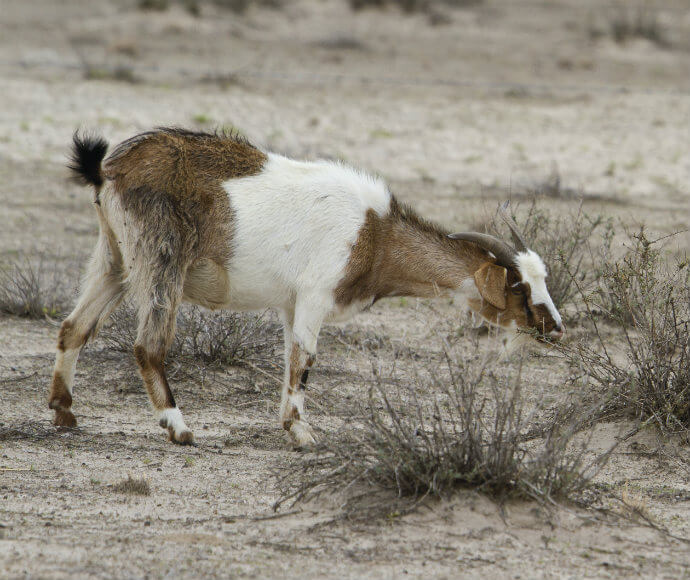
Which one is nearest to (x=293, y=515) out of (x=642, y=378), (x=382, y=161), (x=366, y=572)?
(x=366, y=572)

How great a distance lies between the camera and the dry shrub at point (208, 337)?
7.47 meters

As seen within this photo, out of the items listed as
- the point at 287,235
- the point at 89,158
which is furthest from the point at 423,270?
the point at 89,158

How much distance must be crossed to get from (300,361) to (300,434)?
444 millimetres

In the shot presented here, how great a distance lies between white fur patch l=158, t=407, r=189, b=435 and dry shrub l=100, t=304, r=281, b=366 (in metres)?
1.24

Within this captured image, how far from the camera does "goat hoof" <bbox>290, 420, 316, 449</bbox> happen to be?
623 centimetres

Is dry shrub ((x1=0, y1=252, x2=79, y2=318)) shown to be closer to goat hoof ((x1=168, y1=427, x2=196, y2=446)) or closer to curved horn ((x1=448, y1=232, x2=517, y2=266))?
goat hoof ((x1=168, y1=427, x2=196, y2=446))

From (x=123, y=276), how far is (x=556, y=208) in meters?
6.49

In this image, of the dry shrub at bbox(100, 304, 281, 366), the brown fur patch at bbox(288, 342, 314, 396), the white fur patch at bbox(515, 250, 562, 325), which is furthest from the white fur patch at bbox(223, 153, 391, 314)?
the dry shrub at bbox(100, 304, 281, 366)

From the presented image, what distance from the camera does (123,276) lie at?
6.42m

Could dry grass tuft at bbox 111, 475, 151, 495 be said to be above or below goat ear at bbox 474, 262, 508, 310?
below

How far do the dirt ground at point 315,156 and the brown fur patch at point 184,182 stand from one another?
1.03 metres

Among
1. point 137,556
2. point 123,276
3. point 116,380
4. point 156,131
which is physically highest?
point 156,131

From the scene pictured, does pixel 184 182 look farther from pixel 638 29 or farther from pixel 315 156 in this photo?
pixel 638 29

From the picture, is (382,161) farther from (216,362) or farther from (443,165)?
(216,362)
